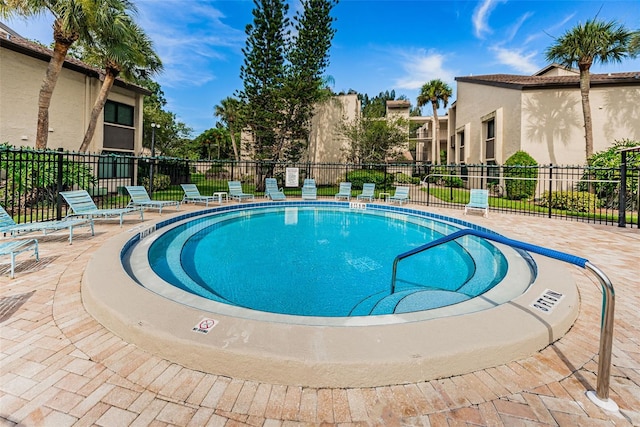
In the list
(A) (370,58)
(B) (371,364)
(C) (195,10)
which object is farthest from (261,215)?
(A) (370,58)

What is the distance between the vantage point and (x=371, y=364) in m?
2.12

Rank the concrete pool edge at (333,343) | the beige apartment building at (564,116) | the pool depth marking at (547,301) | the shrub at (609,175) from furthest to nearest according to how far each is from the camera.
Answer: the beige apartment building at (564,116), the shrub at (609,175), the pool depth marking at (547,301), the concrete pool edge at (333,343)

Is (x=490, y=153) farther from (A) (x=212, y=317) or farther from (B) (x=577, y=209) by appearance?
(A) (x=212, y=317)

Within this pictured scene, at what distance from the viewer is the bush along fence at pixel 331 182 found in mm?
8891

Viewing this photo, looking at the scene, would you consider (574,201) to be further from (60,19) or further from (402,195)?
(60,19)

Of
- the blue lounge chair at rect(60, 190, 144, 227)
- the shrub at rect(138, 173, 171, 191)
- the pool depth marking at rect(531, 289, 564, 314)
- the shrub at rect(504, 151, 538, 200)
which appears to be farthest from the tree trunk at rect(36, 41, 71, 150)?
the shrub at rect(504, 151, 538, 200)

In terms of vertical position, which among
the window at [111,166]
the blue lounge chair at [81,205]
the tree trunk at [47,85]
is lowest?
the blue lounge chair at [81,205]

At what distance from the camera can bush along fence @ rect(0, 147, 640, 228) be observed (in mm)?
8891

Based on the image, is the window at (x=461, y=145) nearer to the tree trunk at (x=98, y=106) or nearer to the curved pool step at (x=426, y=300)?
the tree trunk at (x=98, y=106)

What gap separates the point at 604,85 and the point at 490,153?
22.2ft

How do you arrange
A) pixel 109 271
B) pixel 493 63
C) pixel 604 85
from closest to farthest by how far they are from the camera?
pixel 109 271 → pixel 604 85 → pixel 493 63

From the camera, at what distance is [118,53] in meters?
12.9

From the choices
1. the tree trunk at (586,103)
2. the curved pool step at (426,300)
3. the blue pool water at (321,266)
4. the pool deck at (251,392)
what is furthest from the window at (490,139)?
the pool deck at (251,392)

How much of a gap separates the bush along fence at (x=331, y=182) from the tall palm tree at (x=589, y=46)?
10.8 ft
